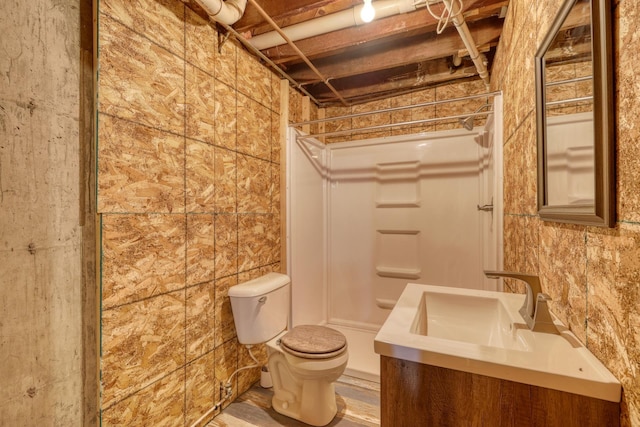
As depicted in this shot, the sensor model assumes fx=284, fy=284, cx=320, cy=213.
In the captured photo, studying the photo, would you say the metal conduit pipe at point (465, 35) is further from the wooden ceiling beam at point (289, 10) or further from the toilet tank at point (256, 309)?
the toilet tank at point (256, 309)

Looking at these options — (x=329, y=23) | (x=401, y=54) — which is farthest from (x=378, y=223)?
(x=329, y=23)

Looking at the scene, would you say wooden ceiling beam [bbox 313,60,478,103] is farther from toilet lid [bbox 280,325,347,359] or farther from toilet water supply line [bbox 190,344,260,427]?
toilet water supply line [bbox 190,344,260,427]

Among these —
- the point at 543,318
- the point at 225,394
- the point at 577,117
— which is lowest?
the point at 225,394

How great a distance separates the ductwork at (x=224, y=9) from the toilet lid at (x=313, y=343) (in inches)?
70.3

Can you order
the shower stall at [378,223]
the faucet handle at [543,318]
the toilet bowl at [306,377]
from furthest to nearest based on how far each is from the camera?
the shower stall at [378,223] < the toilet bowl at [306,377] < the faucet handle at [543,318]

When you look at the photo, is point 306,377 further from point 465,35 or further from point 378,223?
point 465,35

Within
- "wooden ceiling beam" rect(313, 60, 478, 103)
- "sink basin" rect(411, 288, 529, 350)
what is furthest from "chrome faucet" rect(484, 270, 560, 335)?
"wooden ceiling beam" rect(313, 60, 478, 103)

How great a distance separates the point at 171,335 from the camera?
55.3 inches

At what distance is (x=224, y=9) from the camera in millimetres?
1479

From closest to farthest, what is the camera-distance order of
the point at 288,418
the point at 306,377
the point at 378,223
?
the point at 306,377 → the point at 288,418 → the point at 378,223

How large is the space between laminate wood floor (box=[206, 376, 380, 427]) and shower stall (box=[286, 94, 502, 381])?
17 cm

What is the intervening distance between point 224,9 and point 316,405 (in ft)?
7.21

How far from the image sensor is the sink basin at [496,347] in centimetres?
61

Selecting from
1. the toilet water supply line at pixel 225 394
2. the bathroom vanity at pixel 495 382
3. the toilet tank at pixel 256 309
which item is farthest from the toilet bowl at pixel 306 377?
the bathroom vanity at pixel 495 382
